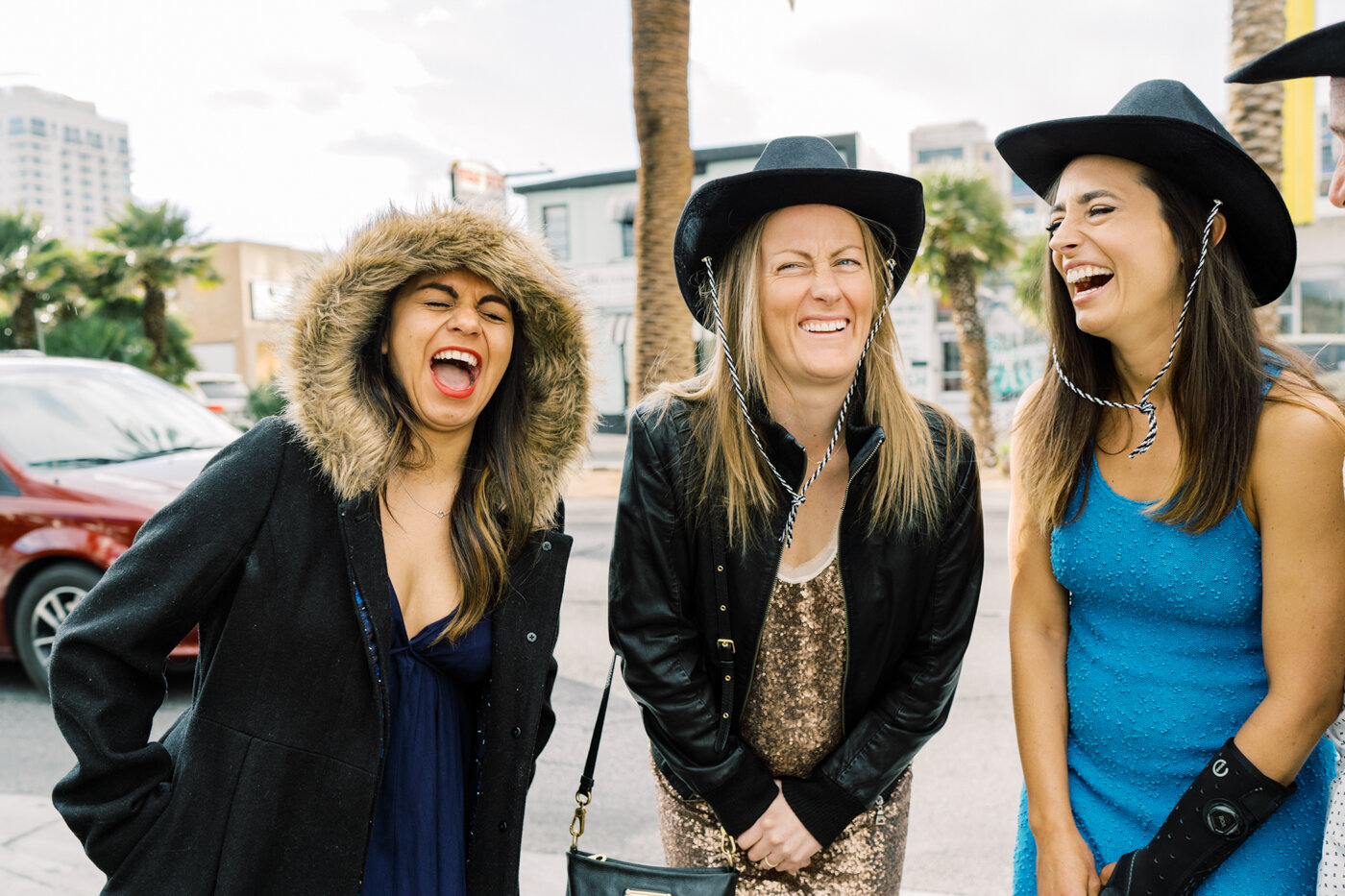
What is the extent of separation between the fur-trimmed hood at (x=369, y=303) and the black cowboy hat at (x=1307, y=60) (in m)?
1.47

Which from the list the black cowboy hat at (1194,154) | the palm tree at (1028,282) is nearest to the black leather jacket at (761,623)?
the black cowboy hat at (1194,154)

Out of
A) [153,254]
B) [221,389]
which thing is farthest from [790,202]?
[153,254]

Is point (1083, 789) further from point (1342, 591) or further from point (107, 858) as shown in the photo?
point (107, 858)

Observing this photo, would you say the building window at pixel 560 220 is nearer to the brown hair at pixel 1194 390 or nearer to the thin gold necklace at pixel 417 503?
the thin gold necklace at pixel 417 503

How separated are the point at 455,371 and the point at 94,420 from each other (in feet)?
16.4

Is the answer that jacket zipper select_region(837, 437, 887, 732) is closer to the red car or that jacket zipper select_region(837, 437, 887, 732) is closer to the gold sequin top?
the gold sequin top

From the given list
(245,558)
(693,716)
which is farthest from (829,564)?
(245,558)

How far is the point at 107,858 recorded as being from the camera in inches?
70.2

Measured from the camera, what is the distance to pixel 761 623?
214cm

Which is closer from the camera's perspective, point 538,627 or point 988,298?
point 538,627

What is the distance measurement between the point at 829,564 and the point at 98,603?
1.52 m

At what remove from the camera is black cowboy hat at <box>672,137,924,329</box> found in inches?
85.3

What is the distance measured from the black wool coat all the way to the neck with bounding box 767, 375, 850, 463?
999 mm

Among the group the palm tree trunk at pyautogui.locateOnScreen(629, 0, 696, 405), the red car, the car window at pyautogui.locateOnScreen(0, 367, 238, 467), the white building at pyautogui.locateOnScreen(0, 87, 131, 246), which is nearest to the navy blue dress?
the red car
